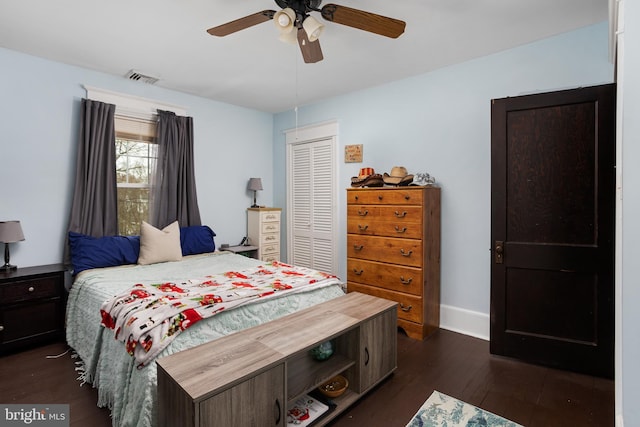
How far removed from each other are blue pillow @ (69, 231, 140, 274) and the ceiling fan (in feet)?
7.49

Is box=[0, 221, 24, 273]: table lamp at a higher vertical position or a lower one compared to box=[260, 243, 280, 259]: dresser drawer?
higher

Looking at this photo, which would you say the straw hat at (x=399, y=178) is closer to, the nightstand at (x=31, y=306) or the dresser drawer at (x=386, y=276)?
the dresser drawer at (x=386, y=276)

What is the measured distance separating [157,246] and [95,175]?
0.94 metres

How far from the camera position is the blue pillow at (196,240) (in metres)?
3.79

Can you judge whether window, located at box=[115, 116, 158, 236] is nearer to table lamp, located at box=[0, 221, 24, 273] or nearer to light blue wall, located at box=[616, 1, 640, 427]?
table lamp, located at box=[0, 221, 24, 273]

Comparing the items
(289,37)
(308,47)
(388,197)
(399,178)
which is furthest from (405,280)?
(289,37)

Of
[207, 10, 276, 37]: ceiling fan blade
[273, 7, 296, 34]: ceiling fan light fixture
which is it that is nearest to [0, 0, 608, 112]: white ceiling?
[207, 10, 276, 37]: ceiling fan blade

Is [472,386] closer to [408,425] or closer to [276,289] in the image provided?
[408,425]

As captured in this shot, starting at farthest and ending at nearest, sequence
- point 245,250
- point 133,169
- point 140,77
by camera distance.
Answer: point 245,250, point 133,169, point 140,77

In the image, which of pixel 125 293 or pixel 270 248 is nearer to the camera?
pixel 125 293

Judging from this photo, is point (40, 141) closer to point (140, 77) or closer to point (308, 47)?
point (140, 77)

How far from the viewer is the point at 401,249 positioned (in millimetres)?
3080

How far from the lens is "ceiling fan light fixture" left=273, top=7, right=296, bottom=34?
1.91 meters

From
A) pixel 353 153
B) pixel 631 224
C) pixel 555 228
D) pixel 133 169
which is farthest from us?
pixel 353 153
